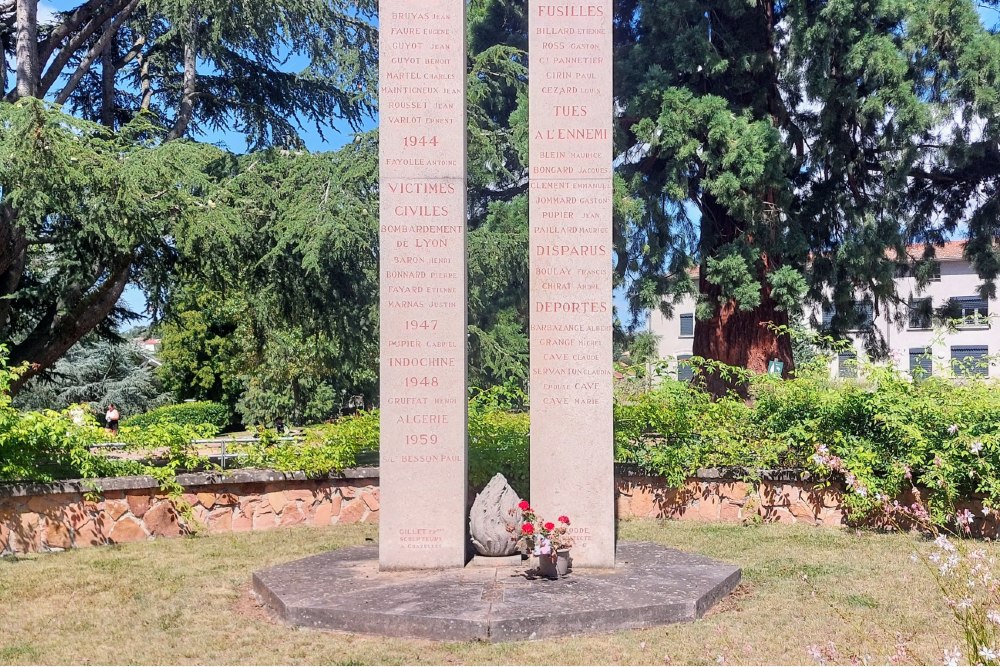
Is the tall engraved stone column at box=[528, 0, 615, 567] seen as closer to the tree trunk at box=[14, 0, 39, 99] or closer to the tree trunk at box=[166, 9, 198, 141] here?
the tree trunk at box=[166, 9, 198, 141]

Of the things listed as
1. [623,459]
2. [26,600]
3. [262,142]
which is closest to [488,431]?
[623,459]

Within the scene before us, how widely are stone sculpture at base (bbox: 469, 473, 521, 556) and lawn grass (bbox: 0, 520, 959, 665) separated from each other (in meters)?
1.69

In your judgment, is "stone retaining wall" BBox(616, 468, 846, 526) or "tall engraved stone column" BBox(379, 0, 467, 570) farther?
"stone retaining wall" BBox(616, 468, 846, 526)

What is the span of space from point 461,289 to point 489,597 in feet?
7.51

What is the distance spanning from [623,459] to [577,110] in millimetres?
4360

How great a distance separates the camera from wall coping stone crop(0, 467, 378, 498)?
319 inches

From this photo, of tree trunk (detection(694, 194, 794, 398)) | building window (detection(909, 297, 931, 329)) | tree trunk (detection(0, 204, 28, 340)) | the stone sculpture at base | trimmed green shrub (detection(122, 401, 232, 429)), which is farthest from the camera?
trimmed green shrub (detection(122, 401, 232, 429))

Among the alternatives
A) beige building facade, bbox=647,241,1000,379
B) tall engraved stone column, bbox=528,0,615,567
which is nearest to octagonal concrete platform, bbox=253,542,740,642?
tall engraved stone column, bbox=528,0,615,567

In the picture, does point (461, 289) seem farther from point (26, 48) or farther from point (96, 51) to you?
point (96, 51)

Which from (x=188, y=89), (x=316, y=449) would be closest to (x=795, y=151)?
(x=188, y=89)

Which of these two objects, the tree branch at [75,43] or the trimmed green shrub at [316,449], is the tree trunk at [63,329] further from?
the trimmed green shrub at [316,449]

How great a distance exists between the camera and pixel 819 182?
18.1 meters

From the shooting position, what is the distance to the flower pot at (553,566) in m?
6.27

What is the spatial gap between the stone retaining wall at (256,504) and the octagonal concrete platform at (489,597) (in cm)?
245
